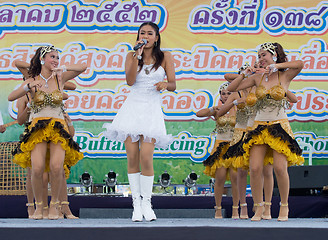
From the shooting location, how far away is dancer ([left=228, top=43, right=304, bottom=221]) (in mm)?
5242

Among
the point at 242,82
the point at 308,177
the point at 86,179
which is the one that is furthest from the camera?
the point at 86,179

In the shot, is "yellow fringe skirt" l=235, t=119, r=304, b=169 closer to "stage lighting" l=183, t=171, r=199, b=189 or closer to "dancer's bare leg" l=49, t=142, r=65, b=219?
"dancer's bare leg" l=49, t=142, r=65, b=219

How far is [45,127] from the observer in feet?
17.8

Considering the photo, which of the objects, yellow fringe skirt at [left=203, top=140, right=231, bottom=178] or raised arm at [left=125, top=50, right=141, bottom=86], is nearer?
raised arm at [left=125, top=50, right=141, bottom=86]

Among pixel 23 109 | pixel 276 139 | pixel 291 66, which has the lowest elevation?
pixel 276 139

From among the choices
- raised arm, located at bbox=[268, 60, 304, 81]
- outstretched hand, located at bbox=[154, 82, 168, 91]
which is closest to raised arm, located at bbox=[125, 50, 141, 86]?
outstretched hand, located at bbox=[154, 82, 168, 91]

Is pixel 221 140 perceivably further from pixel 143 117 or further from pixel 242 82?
pixel 143 117

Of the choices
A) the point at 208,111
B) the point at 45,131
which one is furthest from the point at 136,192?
the point at 208,111

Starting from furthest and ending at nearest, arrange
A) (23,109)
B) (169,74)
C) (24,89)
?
(23,109) → (24,89) → (169,74)

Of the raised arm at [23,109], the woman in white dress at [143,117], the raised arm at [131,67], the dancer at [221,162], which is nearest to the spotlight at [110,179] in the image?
the dancer at [221,162]

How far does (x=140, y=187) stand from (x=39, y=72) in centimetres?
156

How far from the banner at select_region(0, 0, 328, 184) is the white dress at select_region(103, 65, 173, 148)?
14.2 feet

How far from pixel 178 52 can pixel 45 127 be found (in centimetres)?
428

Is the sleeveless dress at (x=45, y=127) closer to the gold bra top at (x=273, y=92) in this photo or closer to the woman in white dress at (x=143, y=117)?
the woman in white dress at (x=143, y=117)
